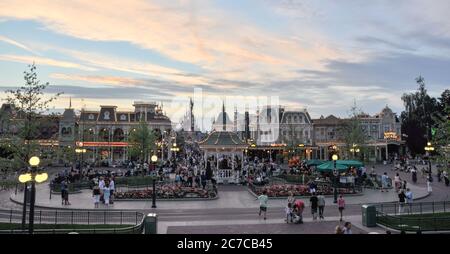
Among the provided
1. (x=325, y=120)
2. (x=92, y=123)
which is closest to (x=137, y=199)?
(x=92, y=123)

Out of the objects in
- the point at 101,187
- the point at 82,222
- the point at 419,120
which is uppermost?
the point at 419,120

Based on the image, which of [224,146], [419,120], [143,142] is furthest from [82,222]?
[419,120]

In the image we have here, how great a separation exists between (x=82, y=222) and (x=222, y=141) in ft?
81.9

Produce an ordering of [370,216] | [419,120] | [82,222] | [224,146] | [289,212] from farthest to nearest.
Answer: [419,120]
[224,146]
[289,212]
[82,222]
[370,216]

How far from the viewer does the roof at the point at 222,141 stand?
44875mm

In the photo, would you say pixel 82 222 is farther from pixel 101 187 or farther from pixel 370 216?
pixel 370 216

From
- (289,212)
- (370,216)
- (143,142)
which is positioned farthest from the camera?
(143,142)

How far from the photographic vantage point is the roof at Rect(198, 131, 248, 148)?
44.9 meters

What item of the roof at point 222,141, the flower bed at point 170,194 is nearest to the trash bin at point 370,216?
the flower bed at point 170,194

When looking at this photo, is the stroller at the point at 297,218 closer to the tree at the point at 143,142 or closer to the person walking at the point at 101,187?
the person walking at the point at 101,187

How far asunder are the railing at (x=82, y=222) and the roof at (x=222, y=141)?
22151mm

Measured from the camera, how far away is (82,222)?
21.5m

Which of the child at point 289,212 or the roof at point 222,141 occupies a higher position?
the roof at point 222,141
